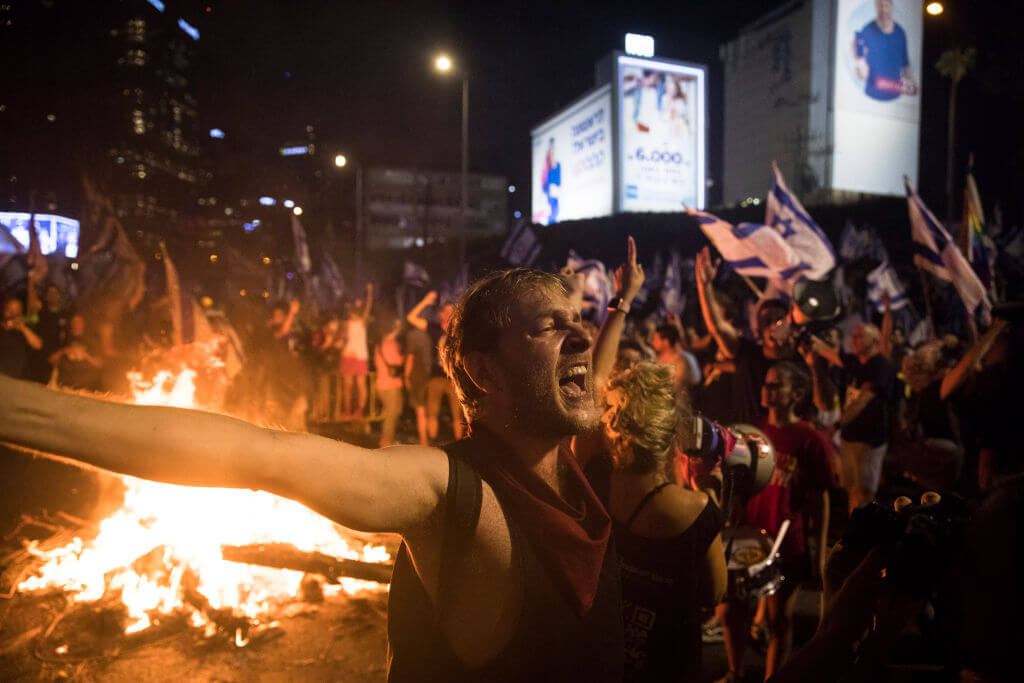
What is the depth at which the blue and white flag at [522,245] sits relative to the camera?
1203 cm

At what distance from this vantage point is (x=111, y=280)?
9125mm

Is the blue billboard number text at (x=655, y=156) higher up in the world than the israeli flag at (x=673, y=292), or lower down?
higher up

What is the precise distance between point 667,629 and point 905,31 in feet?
128

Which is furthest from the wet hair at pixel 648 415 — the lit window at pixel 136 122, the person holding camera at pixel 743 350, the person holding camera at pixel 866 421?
the lit window at pixel 136 122

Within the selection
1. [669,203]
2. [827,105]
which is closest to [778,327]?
[669,203]

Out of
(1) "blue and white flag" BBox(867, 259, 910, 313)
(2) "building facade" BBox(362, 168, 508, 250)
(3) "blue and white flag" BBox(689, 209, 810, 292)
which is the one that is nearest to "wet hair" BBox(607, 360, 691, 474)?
(3) "blue and white flag" BBox(689, 209, 810, 292)

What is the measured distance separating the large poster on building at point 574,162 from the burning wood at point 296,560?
26750 millimetres

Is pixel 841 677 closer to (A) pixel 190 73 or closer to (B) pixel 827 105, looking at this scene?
(B) pixel 827 105

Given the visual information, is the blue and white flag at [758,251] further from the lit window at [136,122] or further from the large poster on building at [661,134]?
the large poster on building at [661,134]

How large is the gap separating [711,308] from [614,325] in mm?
3192

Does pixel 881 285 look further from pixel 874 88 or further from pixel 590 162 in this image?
pixel 874 88

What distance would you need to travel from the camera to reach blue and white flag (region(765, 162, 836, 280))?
8.05 metres

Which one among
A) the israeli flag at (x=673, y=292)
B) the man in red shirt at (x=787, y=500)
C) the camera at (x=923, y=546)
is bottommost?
the man in red shirt at (x=787, y=500)

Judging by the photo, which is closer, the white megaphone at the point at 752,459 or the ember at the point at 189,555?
the white megaphone at the point at 752,459
